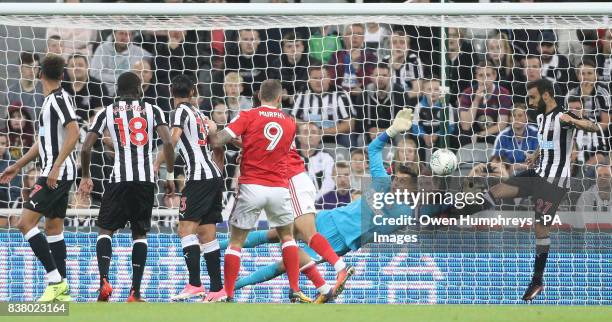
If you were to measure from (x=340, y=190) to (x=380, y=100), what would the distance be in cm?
123

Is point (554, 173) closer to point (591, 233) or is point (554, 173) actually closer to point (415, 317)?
point (591, 233)

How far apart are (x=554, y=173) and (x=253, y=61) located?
11.5ft

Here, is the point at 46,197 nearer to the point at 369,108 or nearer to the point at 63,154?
the point at 63,154

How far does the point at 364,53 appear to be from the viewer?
13.7 meters

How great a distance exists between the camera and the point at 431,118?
13258 millimetres

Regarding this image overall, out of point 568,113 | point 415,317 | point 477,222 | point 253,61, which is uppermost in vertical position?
point 253,61

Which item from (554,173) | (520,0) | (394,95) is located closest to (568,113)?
(554,173)

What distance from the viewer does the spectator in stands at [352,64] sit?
13664 mm

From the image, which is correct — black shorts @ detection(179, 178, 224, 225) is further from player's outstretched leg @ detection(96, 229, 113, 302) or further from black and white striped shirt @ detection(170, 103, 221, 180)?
player's outstretched leg @ detection(96, 229, 113, 302)

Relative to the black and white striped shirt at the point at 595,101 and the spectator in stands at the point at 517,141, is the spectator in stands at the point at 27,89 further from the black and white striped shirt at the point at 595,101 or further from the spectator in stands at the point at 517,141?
the black and white striped shirt at the point at 595,101

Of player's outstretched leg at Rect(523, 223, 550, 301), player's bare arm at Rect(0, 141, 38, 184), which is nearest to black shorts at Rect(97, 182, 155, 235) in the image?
player's bare arm at Rect(0, 141, 38, 184)

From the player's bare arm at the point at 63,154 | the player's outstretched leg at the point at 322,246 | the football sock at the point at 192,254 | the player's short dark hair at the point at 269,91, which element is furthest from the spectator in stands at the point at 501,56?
the player's bare arm at the point at 63,154


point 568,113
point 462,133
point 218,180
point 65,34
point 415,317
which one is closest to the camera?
point 415,317

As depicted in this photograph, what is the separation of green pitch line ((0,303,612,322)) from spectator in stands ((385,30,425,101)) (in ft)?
14.5
